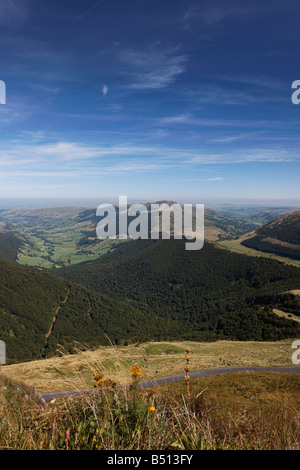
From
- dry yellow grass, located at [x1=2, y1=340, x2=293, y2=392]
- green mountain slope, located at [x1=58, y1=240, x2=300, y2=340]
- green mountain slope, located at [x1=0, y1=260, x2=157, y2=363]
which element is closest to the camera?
dry yellow grass, located at [x1=2, y1=340, x2=293, y2=392]

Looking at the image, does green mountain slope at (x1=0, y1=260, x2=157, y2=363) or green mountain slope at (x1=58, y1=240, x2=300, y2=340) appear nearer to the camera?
green mountain slope at (x1=58, y1=240, x2=300, y2=340)

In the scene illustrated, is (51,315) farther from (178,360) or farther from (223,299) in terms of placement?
(223,299)

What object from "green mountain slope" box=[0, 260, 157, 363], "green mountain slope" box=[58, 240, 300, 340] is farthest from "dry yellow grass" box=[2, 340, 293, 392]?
"green mountain slope" box=[0, 260, 157, 363]

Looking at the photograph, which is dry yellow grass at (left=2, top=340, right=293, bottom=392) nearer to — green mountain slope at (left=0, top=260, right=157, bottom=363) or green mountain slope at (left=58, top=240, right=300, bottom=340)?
green mountain slope at (left=58, top=240, right=300, bottom=340)

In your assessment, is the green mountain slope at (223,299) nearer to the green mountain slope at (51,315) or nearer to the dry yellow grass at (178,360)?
the dry yellow grass at (178,360)

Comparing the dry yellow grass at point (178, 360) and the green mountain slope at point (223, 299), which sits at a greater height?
the dry yellow grass at point (178, 360)

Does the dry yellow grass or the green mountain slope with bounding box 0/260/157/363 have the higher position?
the dry yellow grass

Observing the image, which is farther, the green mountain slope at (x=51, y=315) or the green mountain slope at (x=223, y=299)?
the green mountain slope at (x=51, y=315)

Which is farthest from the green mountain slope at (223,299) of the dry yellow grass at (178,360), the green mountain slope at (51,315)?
the green mountain slope at (51,315)

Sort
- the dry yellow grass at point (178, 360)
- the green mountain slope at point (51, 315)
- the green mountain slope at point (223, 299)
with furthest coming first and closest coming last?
the green mountain slope at point (51, 315) → the green mountain slope at point (223, 299) → the dry yellow grass at point (178, 360)

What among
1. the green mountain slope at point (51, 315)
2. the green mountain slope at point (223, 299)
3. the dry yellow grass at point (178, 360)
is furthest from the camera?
the green mountain slope at point (51, 315)

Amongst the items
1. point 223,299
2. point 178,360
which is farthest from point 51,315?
point 223,299
